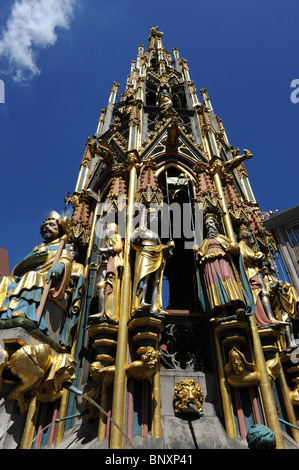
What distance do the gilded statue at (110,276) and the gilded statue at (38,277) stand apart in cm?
82

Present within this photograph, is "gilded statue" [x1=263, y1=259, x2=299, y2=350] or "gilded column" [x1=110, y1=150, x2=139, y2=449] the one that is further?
"gilded statue" [x1=263, y1=259, x2=299, y2=350]

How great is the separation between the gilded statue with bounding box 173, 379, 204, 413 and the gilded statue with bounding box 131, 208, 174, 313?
1.58 m

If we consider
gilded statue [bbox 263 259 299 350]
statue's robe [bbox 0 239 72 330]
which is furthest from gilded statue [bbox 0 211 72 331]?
gilded statue [bbox 263 259 299 350]

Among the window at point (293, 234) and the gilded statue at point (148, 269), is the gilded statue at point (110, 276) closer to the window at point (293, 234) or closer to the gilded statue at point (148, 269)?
the gilded statue at point (148, 269)

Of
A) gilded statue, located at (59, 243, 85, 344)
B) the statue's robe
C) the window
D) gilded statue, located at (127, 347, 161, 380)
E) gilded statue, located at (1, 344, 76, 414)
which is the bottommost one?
gilded statue, located at (1, 344, 76, 414)

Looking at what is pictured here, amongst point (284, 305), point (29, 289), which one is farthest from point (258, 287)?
point (29, 289)

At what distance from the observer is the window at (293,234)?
28167mm

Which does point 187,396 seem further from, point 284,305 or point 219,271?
point 284,305

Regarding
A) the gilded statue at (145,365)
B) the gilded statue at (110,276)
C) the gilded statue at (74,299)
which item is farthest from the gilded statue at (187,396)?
the gilded statue at (74,299)

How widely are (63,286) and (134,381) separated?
2422 mm

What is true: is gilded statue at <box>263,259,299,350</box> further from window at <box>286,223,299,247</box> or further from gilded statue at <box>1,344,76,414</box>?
window at <box>286,223,299,247</box>

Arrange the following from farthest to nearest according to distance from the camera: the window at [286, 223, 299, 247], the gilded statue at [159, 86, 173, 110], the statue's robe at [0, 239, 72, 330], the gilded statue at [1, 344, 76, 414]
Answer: the window at [286, 223, 299, 247], the gilded statue at [159, 86, 173, 110], the statue's robe at [0, 239, 72, 330], the gilded statue at [1, 344, 76, 414]

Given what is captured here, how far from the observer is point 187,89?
59.5 ft

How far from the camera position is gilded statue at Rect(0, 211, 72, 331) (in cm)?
583
